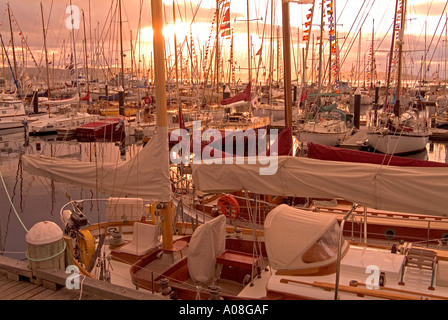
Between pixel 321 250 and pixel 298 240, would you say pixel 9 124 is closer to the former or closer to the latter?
pixel 298 240

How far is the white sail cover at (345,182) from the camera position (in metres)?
7.23

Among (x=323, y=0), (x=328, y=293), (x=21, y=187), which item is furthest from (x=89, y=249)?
(x=21, y=187)

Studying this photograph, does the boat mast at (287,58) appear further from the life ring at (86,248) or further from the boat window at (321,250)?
the life ring at (86,248)

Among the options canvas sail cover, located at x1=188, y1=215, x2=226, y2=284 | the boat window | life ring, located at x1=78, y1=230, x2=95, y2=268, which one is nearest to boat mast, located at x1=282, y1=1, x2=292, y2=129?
canvas sail cover, located at x1=188, y1=215, x2=226, y2=284

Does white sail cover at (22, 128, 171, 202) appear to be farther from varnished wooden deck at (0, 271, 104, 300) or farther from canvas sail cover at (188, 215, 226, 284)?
varnished wooden deck at (0, 271, 104, 300)

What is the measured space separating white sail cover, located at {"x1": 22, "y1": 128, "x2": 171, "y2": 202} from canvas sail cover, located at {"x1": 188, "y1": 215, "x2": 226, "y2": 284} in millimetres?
1302

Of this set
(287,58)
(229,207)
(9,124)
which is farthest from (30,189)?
(9,124)

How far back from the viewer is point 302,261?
698cm

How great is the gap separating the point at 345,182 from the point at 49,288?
5788mm

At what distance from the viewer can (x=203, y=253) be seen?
8.22 metres

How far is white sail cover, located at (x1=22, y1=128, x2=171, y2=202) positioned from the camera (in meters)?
8.76

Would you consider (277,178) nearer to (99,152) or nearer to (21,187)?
(21,187)

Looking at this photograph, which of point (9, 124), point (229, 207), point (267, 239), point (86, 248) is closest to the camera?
point (267, 239)

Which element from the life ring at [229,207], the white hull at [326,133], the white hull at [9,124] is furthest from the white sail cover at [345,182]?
the white hull at [9,124]
